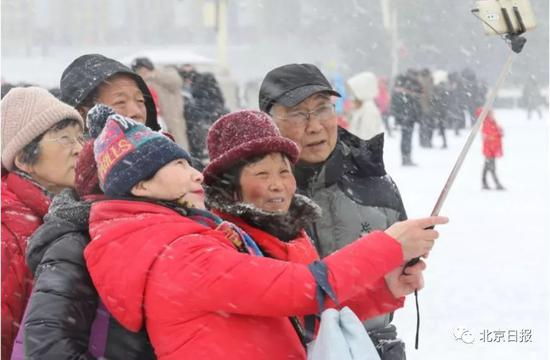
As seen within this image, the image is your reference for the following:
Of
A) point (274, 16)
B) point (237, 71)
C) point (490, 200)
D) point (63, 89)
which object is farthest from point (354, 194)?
point (274, 16)

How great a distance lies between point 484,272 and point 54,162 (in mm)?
5511

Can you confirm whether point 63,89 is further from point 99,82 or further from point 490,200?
point 490,200

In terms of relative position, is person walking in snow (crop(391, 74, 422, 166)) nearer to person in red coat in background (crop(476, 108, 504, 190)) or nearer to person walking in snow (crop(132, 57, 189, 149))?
person in red coat in background (crop(476, 108, 504, 190))

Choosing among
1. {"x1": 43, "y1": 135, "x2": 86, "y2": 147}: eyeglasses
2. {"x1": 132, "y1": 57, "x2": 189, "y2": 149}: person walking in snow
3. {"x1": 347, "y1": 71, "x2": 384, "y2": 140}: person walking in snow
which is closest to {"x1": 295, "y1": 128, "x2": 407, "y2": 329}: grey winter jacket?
{"x1": 43, "y1": 135, "x2": 86, "y2": 147}: eyeglasses

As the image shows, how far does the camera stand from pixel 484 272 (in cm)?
771

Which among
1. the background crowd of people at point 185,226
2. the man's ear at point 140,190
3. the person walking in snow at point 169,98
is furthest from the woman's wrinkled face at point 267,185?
the person walking in snow at point 169,98

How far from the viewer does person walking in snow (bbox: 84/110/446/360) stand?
6.28ft

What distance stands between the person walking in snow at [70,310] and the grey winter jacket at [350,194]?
93 cm

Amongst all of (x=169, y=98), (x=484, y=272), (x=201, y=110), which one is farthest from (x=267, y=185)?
(x=201, y=110)

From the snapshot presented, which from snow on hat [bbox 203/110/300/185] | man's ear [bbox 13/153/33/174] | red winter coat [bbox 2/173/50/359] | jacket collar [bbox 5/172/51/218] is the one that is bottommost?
red winter coat [bbox 2/173/50/359]

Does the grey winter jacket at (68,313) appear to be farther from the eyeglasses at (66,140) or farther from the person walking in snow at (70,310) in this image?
the eyeglasses at (66,140)

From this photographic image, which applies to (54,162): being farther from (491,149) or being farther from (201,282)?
(491,149)

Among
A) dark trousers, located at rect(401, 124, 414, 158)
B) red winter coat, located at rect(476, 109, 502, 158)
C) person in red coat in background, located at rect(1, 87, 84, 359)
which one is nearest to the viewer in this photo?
person in red coat in background, located at rect(1, 87, 84, 359)

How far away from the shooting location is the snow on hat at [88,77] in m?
3.11
